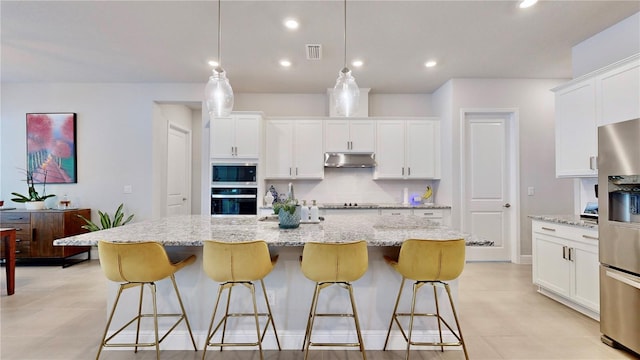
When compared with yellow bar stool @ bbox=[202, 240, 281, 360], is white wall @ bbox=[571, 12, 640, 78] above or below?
above

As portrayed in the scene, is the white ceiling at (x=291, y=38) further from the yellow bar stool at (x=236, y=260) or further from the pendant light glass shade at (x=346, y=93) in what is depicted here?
the yellow bar stool at (x=236, y=260)

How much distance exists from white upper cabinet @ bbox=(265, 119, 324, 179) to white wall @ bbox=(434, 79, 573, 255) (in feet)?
6.81

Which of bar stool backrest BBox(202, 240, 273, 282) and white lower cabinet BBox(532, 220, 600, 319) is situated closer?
bar stool backrest BBox(202, 240, 273, 282)

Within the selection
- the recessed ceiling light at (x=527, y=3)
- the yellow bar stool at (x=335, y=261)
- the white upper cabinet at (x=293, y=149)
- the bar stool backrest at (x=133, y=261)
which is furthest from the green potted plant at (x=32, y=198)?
the recessed ceiling light at (x=527, y=3)

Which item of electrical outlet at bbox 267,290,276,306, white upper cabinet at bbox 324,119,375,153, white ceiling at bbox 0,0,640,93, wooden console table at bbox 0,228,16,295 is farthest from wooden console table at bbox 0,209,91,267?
white upper cabinet at bbox 324,119,375,153

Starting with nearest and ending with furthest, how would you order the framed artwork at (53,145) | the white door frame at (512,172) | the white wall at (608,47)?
1. the white wall at (608,47)
2. the white door frame at (512,172)
3. the framed artwork at (53,145)

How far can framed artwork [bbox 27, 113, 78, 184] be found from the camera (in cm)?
490

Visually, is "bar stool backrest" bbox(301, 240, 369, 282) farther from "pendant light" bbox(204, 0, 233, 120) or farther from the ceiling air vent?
the ceiling air vent

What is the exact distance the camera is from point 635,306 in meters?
2.10

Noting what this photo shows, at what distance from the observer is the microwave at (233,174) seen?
472 centimetres

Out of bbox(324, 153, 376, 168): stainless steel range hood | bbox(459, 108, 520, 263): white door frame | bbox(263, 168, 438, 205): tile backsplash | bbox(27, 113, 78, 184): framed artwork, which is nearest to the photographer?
bbox(459, 108, 520, 263): white door frame

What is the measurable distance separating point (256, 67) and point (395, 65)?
72.4 inches

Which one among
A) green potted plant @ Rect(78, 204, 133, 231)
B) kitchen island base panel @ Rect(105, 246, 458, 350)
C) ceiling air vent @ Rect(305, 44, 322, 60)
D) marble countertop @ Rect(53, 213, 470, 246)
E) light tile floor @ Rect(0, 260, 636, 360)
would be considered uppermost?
ceiling air vent @ Rect(305, 44, 322, 60)

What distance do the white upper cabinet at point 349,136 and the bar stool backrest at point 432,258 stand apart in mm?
3264
